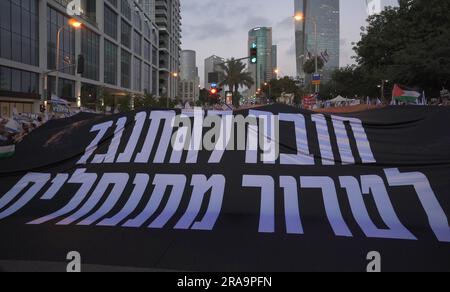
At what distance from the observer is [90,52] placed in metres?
53.4

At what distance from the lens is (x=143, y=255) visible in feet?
14.4

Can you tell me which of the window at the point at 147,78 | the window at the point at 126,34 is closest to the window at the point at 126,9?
the window at the point at 126,34

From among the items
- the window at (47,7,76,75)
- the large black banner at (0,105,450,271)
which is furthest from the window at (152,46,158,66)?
the large black banner at (0,105,450,271)

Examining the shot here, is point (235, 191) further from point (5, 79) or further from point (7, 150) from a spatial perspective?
point (5, 79)

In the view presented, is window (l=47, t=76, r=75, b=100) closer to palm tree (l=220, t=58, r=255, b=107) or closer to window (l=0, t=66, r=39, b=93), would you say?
window (l=0, t=66, r=39, b=93)

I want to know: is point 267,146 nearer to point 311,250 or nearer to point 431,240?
point 311,250

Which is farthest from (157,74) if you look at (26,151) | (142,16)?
(26,151)

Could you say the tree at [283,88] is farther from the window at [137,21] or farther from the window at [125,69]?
the window at [137,21]

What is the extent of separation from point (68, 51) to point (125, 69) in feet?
77.8

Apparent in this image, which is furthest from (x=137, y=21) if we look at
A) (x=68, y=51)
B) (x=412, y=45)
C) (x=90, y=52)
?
(x=412, y=45)

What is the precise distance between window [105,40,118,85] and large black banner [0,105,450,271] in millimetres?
56665

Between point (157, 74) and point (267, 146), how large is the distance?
97645mm

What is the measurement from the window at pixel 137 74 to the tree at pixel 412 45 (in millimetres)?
51094
